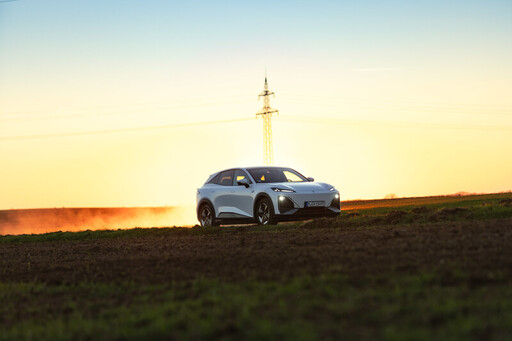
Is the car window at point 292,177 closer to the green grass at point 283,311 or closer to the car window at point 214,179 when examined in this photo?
the car window at point 214,179

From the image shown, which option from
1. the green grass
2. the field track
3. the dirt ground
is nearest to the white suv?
the dirt ground

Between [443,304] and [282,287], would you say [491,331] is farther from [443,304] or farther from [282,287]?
[282,287]

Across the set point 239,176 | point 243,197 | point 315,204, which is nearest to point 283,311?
point 315,204

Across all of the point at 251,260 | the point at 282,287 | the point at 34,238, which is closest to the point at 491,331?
the point at 282,287

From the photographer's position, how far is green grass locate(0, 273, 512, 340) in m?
5.28

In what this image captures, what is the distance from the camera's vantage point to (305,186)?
1714 centimetres

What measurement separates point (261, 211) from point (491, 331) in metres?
12.3

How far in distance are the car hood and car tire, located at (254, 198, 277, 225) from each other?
54 cm

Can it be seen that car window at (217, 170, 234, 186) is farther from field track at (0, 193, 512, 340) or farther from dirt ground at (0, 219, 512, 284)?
field track at (0, 193, 512, 340)

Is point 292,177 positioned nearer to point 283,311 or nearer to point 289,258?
point 289,258

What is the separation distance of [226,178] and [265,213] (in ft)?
7.03

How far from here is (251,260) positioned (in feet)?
31.1

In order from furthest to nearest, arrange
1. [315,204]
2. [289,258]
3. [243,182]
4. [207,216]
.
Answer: [207,216]
[243,182]
[315,204]
[289,258]

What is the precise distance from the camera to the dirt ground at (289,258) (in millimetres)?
8078
